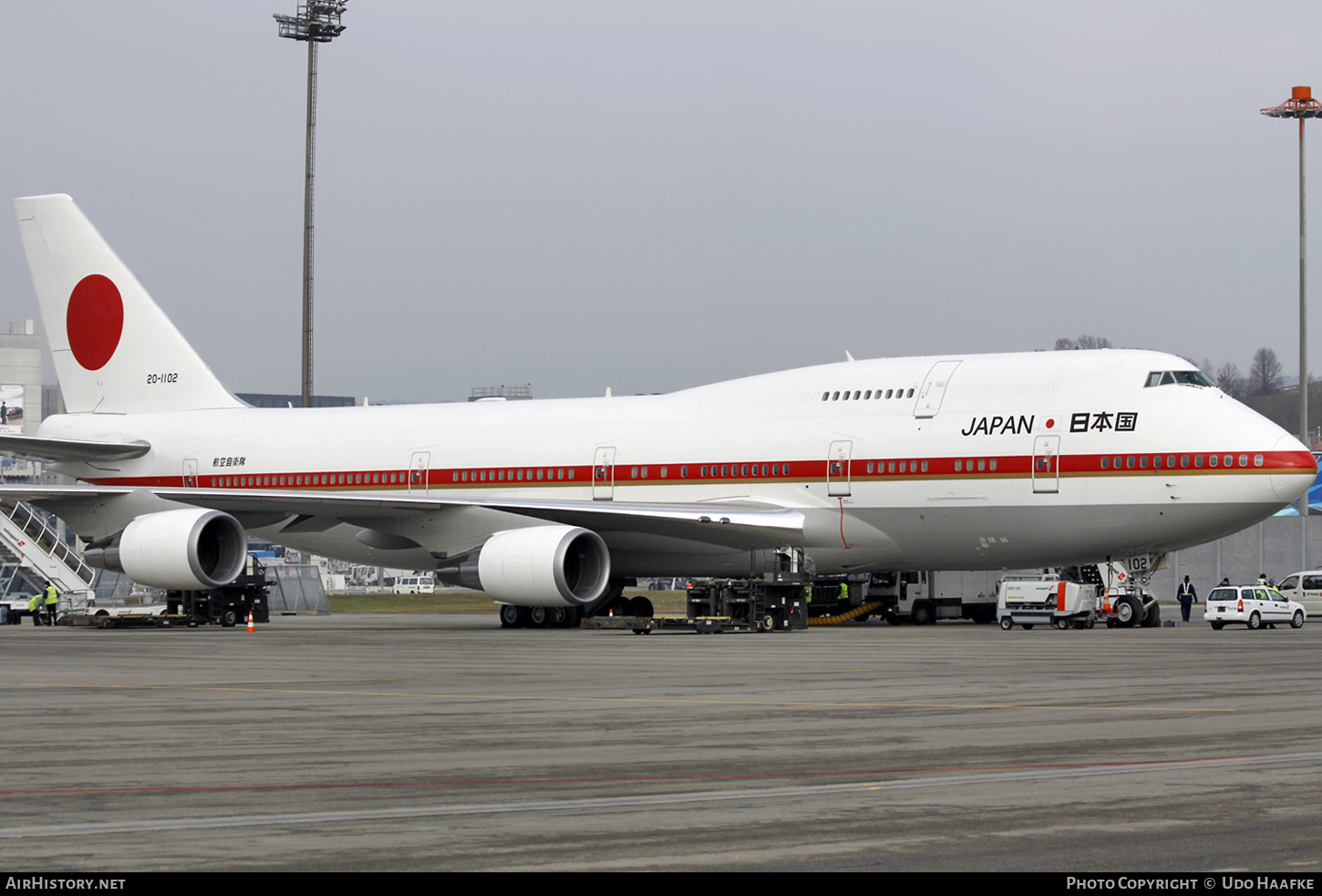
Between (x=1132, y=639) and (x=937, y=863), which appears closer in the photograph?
(x=937, y=863)

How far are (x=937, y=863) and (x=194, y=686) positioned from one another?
11.9 m

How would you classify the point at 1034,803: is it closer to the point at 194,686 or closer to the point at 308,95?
A: the point at 194,686

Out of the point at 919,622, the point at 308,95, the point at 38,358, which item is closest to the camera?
the point at 919,622

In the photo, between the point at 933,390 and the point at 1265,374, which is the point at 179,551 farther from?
the point at 1265,374

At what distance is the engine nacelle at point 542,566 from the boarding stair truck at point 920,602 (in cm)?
1039

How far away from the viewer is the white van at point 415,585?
3587 inches

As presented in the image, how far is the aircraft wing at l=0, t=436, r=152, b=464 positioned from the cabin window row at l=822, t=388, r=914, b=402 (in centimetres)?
1793

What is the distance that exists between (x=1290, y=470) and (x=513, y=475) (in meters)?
16.2

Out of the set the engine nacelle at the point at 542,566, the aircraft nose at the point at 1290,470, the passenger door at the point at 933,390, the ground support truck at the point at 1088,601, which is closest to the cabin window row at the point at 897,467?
the passenger door at the point at 933,390

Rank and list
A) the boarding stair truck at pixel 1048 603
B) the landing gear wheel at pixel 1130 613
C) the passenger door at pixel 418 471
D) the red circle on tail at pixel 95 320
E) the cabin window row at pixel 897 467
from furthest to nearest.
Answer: the red circle on tail at pixel 95 320 → the passenger door at pixel 418 471 → the boarding stair truck at pixel 1048 603 → the landing gear wheel at pixel 1130 613 → the cabin window row at pixel 897 467

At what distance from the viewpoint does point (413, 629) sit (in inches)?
1287

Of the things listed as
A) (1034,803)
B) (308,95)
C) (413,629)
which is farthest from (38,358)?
(1034,803)

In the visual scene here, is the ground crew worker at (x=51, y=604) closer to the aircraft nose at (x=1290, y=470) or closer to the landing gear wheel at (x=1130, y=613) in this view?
the landing gear wheel at (x=1130, y=613)
